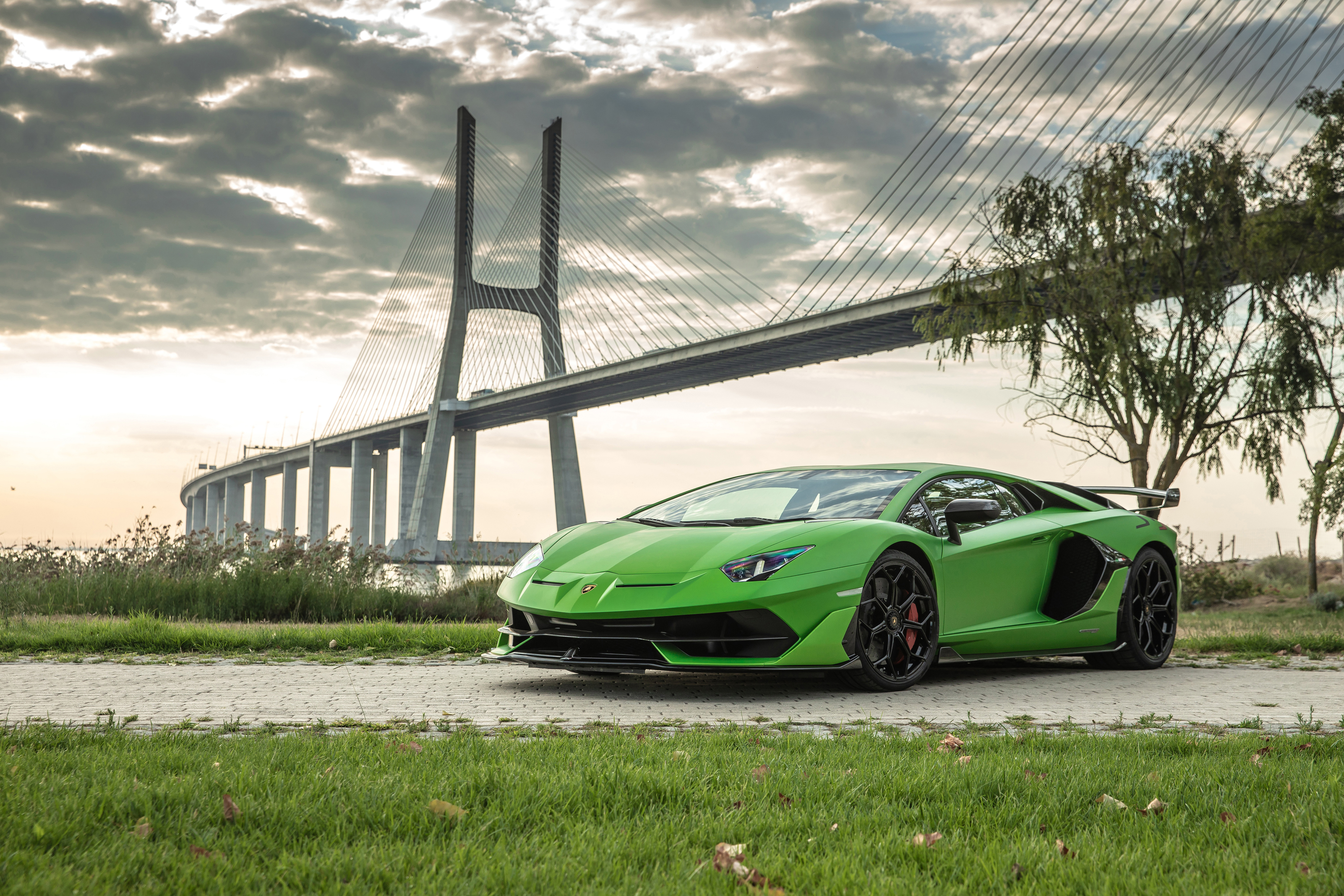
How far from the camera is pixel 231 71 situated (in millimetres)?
20328

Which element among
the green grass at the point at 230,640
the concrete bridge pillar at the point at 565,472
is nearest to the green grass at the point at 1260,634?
the green grass at the point at 230,640

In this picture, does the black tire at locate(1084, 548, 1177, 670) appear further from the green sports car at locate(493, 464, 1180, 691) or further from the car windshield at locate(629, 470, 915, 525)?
the car windshield at locate(629, 470, 915, 525)

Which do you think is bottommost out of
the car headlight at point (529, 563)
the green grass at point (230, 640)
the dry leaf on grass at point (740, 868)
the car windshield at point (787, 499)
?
the green grass at point (230, 640)

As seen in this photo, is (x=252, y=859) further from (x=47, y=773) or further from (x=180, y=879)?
(x=47, y=773)

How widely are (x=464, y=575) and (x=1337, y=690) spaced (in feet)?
27.4

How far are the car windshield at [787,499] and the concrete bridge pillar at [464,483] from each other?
3418cm

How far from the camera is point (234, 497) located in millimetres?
63312

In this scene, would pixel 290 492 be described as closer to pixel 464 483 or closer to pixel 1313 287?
pixel 464 483

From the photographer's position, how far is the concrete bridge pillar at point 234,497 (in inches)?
2421

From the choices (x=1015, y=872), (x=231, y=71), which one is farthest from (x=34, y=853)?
(x=231, y=71)

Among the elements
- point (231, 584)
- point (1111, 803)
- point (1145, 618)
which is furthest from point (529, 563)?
point (231, 584)

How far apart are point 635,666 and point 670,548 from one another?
58cm

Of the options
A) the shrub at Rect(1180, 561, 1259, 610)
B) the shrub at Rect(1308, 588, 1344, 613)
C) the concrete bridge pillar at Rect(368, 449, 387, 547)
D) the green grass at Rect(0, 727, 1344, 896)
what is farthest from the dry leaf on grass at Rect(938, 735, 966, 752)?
the concrete bridge pillar at Rect(368, 449, 387, 547)

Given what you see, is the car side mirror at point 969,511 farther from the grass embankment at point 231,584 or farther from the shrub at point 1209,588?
the shrub at point 1209,588
